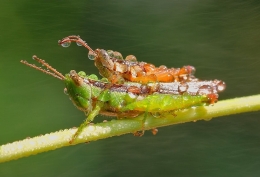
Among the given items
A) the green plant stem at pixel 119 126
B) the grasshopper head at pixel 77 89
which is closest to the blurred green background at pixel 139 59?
the grasshopper head at pixel 77 89

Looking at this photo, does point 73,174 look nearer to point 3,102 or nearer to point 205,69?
point 3,102

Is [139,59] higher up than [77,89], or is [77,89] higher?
[139,59]

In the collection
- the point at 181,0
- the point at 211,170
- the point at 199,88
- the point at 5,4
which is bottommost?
the point at 199,88

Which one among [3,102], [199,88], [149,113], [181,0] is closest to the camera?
[149,113]

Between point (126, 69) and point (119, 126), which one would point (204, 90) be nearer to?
point (126, 69)

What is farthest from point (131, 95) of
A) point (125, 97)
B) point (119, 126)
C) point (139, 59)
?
point (139, 59)

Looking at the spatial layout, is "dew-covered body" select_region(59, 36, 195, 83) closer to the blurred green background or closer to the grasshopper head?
the grasshopper head

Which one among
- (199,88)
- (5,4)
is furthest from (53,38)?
(199,88)

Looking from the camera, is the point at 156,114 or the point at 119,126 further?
the point at 156,114
